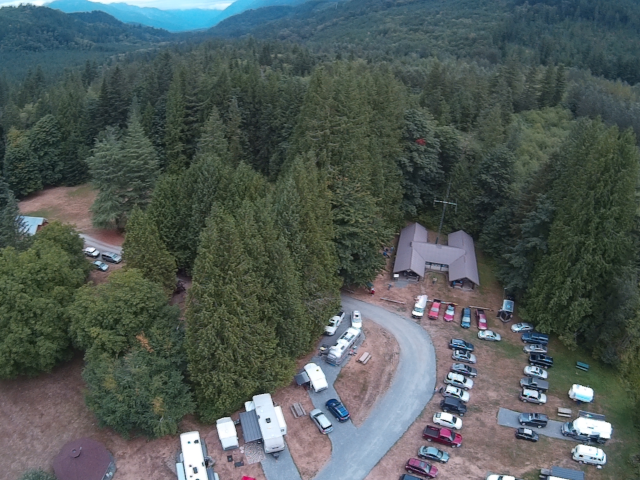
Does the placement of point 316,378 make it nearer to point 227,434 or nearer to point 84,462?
point 227,434

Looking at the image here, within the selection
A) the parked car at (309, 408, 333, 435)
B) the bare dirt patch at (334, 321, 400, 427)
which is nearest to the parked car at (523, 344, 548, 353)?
the bare dirt patch at (334, 321, 400, 427)

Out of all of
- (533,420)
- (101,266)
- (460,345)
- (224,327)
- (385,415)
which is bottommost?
(385,415)

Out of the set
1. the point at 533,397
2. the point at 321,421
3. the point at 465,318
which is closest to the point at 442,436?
the point at 321,421

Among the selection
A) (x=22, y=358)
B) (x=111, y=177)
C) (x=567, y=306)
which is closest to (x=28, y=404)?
(x=22, y=358)

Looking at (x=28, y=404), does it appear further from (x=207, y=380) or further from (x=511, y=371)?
(x=511, y=371)

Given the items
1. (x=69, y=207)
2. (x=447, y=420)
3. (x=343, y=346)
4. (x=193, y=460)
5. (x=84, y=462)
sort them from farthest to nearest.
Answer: (x=69, y=207)
(x=343, y=346)
(x=447, y=420)
(x=84, y=462)
(x=193, y=460)

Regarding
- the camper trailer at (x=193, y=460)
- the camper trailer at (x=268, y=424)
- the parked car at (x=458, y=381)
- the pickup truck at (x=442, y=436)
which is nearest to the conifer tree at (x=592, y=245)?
the parked car at (x=458, y=381)

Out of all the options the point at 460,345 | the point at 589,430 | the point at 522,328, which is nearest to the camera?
the point at 589,430
